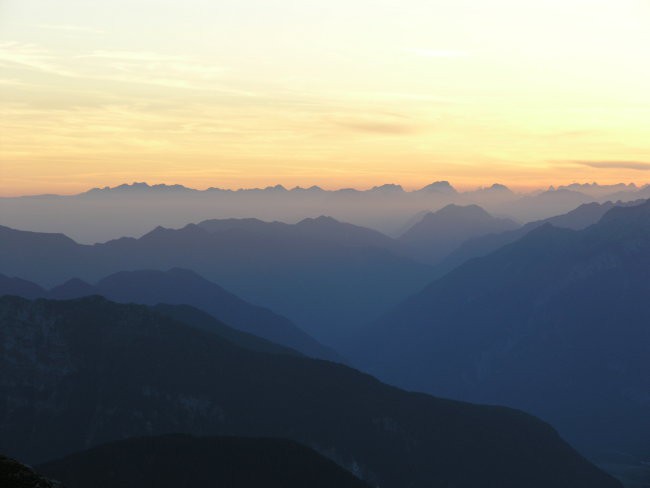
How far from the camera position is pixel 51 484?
4724 inches

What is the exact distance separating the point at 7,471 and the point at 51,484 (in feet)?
28.5

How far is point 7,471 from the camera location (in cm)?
12456

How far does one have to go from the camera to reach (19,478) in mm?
122812

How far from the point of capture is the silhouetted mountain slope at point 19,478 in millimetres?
120669

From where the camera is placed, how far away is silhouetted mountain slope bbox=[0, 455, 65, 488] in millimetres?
120669
